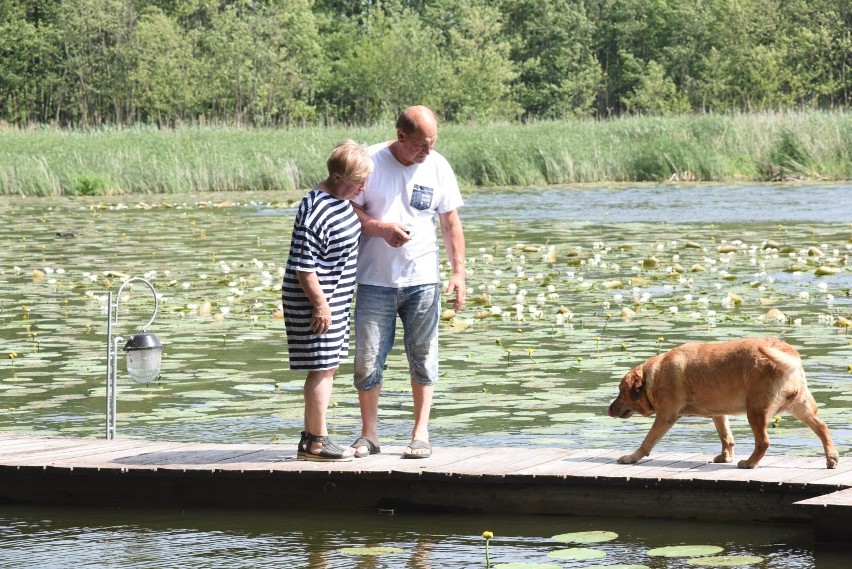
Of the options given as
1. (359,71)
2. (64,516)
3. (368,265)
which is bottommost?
(64,516)

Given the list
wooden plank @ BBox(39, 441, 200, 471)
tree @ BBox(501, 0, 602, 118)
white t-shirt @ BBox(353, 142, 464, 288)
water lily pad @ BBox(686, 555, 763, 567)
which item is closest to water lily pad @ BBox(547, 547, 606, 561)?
water lily pad @ BBox(686, 555, 763, 567)

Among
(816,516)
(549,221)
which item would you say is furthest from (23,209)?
(816,516)

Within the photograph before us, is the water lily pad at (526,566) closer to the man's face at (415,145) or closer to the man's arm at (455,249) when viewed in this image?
the man's arm at (455,249)

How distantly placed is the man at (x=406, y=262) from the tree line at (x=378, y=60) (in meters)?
57.6

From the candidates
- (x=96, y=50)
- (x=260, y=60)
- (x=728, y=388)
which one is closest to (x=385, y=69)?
(x=260, y=60)

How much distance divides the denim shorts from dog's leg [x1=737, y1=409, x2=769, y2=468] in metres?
1.47

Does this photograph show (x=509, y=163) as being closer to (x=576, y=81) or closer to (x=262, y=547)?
(x=262, y=547)

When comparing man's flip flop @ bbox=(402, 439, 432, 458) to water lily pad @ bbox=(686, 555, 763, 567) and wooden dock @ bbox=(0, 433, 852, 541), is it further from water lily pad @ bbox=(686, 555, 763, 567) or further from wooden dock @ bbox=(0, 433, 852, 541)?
water lily pad @ bbox=(686, 555, 763, 567)

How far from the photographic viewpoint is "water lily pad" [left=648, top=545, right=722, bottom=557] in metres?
5.41

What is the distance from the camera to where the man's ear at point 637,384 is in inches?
248

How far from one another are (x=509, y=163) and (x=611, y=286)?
65.0 feet

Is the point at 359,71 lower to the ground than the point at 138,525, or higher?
higher

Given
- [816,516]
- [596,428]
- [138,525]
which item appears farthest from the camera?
[596,428]

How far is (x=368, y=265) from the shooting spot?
656 cm
